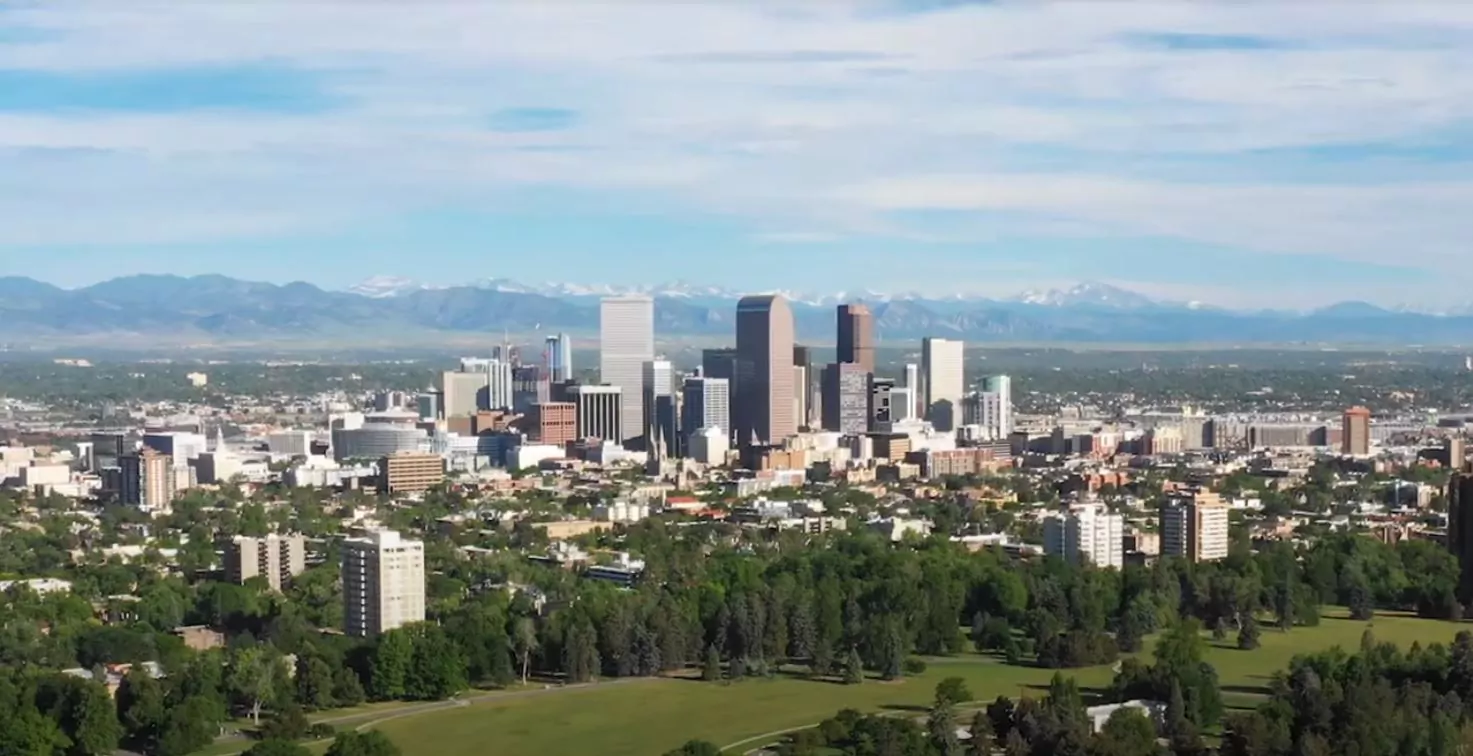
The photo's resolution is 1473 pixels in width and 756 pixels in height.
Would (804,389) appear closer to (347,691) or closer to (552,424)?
(552,424)

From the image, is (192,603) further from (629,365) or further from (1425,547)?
(629,365)

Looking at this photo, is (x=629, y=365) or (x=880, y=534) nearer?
(x=880, y=534)

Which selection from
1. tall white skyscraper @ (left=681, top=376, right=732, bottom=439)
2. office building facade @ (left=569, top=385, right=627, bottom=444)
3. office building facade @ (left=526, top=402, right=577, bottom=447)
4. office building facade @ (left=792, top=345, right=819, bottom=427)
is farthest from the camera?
office building facade @ (left=792, top=345, right=819, bottom=427)

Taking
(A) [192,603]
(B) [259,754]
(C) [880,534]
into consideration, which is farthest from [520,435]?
(B) [259,754]

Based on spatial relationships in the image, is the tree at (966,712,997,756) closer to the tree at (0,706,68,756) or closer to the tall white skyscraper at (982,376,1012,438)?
the tree at (0,706,68,756)

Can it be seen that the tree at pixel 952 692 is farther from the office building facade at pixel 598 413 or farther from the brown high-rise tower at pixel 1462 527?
the office building facade at pixel 598 413

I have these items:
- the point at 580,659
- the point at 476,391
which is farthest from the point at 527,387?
the point at 580,659

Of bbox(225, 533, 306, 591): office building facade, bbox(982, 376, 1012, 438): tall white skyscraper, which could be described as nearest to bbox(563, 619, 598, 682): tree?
bbox(225, 533, 306, 591): office building facade

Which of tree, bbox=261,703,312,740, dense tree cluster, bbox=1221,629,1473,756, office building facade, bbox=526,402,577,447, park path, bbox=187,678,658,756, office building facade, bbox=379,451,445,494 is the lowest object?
park path, bbox=187,678,658,756
